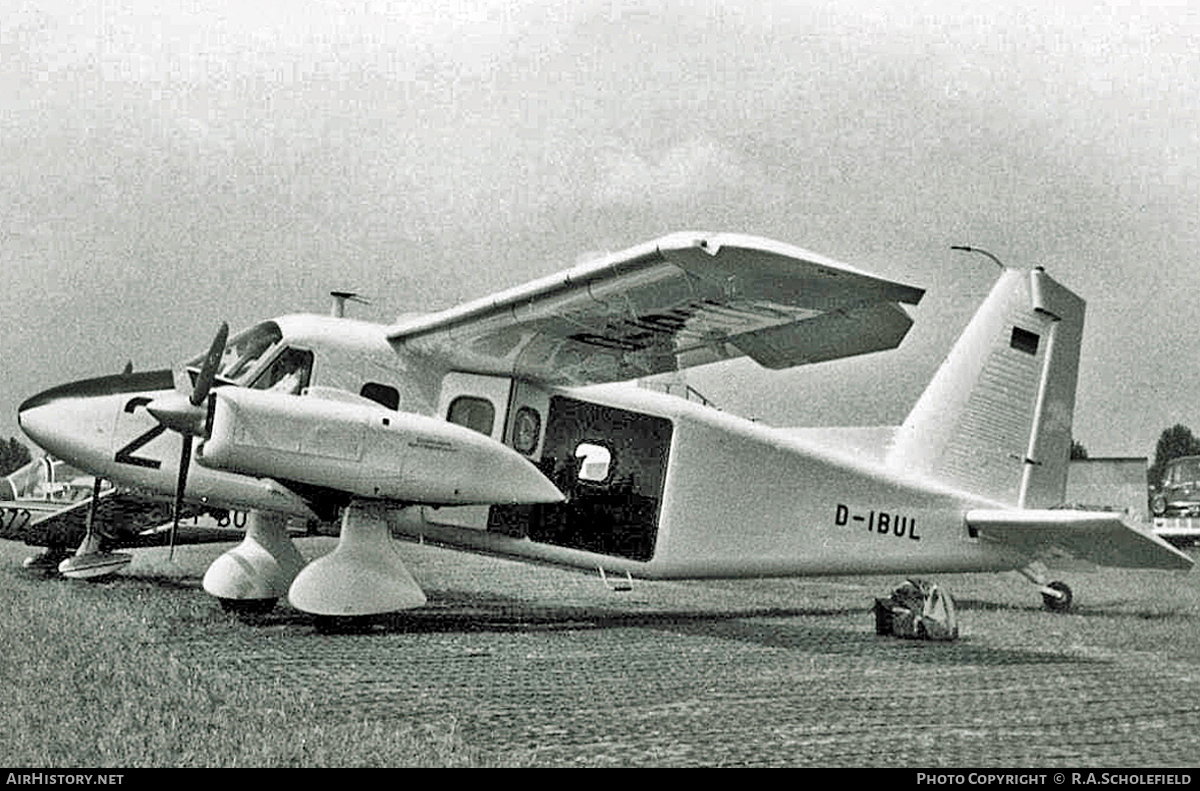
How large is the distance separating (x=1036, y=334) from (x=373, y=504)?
7212 mm

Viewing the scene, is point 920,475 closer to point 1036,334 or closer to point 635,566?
A: point 1036,334

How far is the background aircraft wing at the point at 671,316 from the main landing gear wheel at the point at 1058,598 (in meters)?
5.75

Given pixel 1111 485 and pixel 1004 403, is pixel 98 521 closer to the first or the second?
pixel 1004 403

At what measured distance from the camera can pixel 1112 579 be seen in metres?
19.2

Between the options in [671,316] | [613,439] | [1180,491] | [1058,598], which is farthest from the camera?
[1180,491]

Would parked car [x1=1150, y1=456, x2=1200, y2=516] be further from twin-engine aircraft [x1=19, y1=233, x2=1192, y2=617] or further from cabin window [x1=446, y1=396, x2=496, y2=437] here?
cabin window [x1=446, y1=396, x2=496, y2=437]

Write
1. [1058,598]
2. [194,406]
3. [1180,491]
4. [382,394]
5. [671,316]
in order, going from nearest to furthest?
[194,406], [671,316], [382,394], [1058,598], [1180,491]

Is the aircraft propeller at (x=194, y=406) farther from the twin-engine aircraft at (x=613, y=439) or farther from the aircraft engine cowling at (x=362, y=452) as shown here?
the aircraft engine cowling at (x=362, y=452)

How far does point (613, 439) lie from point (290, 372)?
2858 mm

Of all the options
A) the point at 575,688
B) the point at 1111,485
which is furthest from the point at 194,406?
the point at 1111,485

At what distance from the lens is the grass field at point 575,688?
4359 millimetres

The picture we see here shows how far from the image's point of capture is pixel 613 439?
32.8ft

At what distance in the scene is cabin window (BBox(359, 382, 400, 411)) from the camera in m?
9.07

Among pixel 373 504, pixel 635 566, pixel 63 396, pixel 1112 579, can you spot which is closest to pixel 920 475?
pixel 635 566
